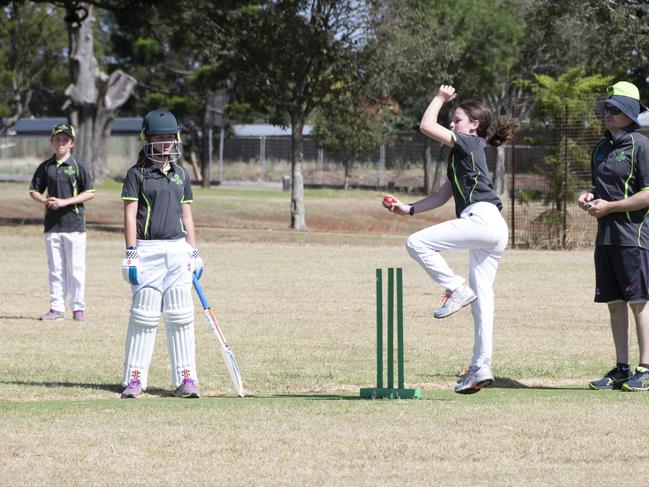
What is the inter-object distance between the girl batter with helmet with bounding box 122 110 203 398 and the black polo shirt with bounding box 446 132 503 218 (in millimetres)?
2143

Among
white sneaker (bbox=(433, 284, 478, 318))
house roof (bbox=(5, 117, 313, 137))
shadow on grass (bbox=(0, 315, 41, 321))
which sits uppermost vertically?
house roof (bbox=(5, 117, 313, 137))

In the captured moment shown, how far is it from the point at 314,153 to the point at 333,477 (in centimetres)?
5992

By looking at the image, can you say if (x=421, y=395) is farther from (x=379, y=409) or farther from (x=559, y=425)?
(x=559, y=425)

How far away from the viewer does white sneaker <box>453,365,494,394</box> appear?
333 inches

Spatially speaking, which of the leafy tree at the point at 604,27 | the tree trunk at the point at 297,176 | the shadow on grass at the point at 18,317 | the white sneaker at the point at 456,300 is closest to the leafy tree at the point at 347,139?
the leafy tree at the point at 604,27

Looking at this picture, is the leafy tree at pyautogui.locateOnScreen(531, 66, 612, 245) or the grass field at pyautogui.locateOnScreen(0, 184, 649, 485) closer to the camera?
the grass field at pyautogui.locateOnScreen(0, 184, 649, 485)

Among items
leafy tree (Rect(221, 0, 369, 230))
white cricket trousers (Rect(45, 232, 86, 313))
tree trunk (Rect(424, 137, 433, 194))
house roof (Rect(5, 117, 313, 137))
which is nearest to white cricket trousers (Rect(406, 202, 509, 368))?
white cricket trousers (Rect(45, 232, 86, 313))

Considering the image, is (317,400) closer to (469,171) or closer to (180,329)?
(180,329)

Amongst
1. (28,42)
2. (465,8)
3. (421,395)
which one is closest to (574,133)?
(421,395)

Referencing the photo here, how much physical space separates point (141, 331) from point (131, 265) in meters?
0.58

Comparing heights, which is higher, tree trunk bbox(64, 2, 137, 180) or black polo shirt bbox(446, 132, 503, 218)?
tree trunk bbox(64, 2, 137, 180)

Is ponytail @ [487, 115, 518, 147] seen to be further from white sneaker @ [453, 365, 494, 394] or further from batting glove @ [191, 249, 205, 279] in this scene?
batting glove @ [191, 249, 205, 279]

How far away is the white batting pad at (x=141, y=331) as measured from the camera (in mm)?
9070

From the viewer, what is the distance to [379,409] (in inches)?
324
